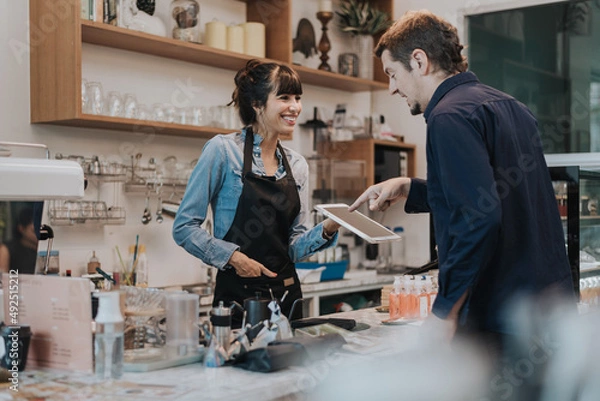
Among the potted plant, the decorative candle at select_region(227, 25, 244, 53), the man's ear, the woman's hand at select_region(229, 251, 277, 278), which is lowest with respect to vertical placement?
the woman's hand at select_region(229, 251, 277, 278)

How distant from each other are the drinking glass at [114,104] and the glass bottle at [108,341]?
199 cm

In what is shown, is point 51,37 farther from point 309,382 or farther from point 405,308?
point 309,382

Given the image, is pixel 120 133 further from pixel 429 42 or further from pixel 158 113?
pixel 429 42

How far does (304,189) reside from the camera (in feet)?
9.59

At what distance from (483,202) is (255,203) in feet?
3.77

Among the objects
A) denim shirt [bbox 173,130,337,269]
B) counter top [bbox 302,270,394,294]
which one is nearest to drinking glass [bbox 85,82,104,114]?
denim shirt [bbox 173,130,337,269]

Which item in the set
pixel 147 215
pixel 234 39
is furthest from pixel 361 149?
pixel 147 215

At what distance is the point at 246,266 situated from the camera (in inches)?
101

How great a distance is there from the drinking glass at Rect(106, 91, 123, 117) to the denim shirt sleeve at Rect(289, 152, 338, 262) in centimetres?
104

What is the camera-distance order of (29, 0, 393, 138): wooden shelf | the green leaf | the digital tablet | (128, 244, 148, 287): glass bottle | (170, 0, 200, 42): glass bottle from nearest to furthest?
the digital tablet < (29, 0, 393, 138): wooden shelf < (128, 244, 148, 287): glass bottle < (170, 0, 200, 42): glass bottle < the green leaf

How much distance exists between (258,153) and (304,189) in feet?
0.84

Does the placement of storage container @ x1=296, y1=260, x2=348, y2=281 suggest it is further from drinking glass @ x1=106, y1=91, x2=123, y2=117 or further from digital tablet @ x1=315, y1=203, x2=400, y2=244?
digital tablet @ x1=315, y1=203, x2=400, y2=244

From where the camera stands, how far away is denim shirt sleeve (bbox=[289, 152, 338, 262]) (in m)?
2.69

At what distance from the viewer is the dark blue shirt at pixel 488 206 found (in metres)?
1.70
